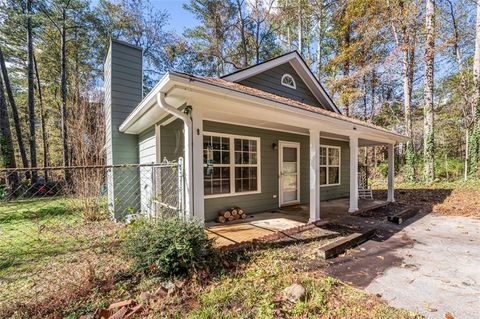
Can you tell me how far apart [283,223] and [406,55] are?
41.5 feet

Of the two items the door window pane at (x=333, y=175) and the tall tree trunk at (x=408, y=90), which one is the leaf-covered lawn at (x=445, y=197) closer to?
the tall tree trunk at (x=408, y=90)

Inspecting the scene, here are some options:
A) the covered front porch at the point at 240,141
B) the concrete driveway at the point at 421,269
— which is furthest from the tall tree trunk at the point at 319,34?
the concrete driveway at the point at 421,269

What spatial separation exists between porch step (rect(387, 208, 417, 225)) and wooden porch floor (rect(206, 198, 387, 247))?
853mm

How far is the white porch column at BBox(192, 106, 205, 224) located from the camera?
3.40 metres

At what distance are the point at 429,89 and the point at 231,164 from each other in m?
11.3

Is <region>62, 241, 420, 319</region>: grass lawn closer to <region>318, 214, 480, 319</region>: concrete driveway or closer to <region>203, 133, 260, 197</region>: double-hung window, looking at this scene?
<region>318, 214, 480, 319</region>: concrete driveway

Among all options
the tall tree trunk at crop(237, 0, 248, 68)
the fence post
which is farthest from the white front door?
the tall tree trunk at crop(237, 0, 248, 68)

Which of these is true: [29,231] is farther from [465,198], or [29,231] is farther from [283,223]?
[465,198]

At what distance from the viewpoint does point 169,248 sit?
2.89m

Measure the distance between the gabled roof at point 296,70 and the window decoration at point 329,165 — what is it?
183cm

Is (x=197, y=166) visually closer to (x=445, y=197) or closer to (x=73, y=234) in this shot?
(x=73, y=234)

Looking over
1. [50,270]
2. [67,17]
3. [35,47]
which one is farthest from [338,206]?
[35,47]

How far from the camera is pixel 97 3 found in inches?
587

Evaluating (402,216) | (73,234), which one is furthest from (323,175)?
(73,234)
